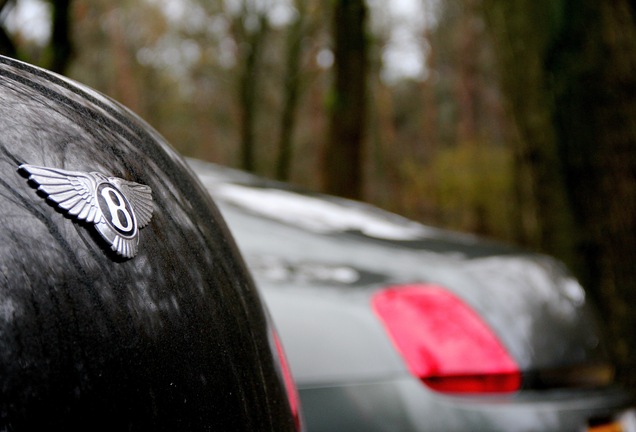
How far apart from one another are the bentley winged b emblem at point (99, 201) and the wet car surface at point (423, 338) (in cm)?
142

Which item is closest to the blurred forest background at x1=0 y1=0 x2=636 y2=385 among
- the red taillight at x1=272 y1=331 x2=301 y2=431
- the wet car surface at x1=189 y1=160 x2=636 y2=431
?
the wet car surface at x1=189 y1=160 x2=636 y2=431

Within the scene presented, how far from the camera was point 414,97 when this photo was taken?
110ft

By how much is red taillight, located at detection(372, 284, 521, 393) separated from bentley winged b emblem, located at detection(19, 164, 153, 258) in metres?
1.49

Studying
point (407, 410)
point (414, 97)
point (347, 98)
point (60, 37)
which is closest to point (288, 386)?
point (407, 410)

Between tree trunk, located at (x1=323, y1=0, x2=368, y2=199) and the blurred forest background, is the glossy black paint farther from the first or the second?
tree trunk, located at (x1=323, y1=0, x2=368, y2=199)

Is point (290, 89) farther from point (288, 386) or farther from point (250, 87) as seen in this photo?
point (288, 386)

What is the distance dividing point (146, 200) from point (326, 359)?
4.62ft

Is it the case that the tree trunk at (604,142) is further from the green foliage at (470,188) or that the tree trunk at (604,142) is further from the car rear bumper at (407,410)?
the green foliage at (470,188)

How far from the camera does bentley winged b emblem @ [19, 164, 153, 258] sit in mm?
889

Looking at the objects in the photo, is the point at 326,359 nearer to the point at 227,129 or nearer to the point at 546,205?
the point at 546,205

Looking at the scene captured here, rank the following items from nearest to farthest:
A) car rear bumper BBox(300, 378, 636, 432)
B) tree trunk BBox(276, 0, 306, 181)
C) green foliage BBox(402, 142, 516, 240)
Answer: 1. car rear bumper BBox(300, 378, 636, 432)
2. green foliage BBox(402, 142, 516, 240)
3. tree trunk BBox(276, 0, 306, 181)

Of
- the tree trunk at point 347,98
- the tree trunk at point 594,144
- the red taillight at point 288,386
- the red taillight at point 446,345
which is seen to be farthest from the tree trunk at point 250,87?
the red taillight at point 288,386

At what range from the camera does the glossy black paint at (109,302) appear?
833mm

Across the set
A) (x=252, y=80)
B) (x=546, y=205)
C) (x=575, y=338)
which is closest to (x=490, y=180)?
(x=252, y=80)
